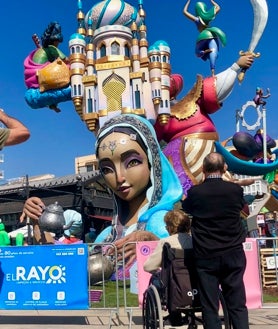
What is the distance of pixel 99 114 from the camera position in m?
A: 13.8

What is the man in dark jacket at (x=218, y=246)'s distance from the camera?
403 cm

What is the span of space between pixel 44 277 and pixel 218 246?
10.8 ft

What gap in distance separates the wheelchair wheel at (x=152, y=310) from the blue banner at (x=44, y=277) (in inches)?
79.1

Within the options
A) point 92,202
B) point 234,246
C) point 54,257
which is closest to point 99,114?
point 54,257

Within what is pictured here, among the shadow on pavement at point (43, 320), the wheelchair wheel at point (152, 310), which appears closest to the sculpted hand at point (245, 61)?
the shadow on pavement at point (43, 320)

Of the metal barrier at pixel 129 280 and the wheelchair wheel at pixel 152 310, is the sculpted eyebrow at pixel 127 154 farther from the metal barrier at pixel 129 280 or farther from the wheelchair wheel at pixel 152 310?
the wheelchair wheel at pixel 152 310

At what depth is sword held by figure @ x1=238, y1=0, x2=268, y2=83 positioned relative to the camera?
15211 millimetres

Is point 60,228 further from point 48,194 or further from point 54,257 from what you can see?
point 48,194

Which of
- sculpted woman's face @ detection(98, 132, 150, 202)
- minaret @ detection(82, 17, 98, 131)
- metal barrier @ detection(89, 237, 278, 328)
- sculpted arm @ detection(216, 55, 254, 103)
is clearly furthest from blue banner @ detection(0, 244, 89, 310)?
sculpted arm @ detection(216, 55, 254, 103)

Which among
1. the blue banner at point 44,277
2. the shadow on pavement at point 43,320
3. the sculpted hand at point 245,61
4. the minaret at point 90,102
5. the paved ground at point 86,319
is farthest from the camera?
the sculpted hand at point 245,61

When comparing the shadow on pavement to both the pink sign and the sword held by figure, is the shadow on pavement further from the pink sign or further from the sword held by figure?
the sword held by figure

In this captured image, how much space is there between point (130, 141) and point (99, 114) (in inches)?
77.2

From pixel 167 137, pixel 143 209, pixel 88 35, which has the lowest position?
pixel 143 209

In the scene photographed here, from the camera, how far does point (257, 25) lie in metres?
15.3
